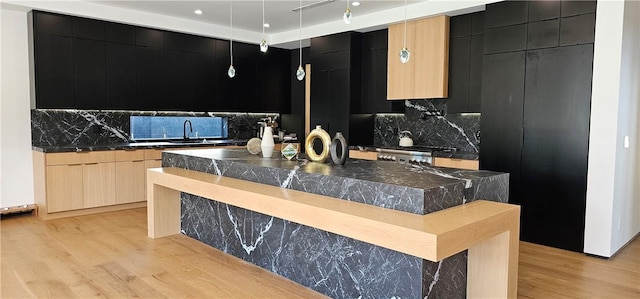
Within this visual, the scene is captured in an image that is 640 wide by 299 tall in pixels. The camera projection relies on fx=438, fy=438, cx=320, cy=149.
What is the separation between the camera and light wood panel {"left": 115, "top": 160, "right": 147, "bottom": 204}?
228 inches

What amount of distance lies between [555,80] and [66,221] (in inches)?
222

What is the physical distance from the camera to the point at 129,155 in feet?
19.1

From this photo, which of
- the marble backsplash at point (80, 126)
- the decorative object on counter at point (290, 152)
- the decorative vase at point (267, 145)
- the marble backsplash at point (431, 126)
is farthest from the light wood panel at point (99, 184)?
the marble backsplash at point (431, 126)

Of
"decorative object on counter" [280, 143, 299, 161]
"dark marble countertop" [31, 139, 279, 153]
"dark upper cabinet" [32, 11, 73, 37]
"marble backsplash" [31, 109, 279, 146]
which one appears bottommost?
"dark marble countertop" [31, 139, 279, 153]

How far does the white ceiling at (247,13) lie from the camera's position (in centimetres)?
538

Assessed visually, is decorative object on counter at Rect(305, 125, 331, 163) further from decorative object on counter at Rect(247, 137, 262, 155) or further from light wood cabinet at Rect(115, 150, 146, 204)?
light wood cabinet at Rect(115, 150, 146, 204)

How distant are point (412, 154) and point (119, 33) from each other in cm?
428

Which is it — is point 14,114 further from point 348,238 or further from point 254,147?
point 348,238

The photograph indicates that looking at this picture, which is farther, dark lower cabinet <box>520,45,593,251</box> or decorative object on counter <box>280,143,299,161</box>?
dark lower cabinet <box>520,45,593,251</box>

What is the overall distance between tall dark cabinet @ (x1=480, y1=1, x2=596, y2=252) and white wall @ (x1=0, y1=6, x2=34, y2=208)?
5573mm

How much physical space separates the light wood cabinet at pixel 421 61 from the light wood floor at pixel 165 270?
90.3 inches

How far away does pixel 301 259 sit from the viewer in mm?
3385

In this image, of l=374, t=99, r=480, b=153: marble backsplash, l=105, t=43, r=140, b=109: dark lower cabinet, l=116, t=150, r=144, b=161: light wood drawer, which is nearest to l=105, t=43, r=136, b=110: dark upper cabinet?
l=105, t=43, r=140, b=109: dark lower cabinet

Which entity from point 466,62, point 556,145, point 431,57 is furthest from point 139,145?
point 556,145
